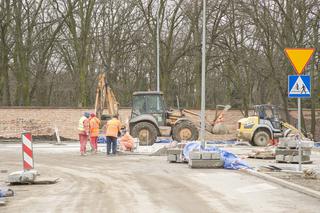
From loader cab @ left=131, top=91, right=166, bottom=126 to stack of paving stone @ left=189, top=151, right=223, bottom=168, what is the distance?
11967 millimetres

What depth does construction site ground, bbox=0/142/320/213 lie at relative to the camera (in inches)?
409

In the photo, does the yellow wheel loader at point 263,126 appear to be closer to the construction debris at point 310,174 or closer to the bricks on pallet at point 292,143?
the bricks on pallet at point 292,143

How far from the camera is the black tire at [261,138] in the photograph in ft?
97.6

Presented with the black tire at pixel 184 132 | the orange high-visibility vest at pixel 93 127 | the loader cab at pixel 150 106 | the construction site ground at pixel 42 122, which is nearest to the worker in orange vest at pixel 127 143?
the orange high-visibility vest at pixel 93 127

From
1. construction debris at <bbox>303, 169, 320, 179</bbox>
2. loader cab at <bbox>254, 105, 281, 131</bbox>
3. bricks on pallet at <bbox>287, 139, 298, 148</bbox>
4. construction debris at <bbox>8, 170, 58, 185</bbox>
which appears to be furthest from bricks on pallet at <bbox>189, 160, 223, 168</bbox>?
loader cab at <bbox>254, 105, 281, 131</bbox>

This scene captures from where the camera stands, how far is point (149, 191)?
40.8 ft

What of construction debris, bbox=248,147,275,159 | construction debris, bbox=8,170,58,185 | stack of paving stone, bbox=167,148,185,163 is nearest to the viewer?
construction debris, bbox=8,170,58,185

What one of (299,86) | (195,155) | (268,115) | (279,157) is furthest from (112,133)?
(268,115)

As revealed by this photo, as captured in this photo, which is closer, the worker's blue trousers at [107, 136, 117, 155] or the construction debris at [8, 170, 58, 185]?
the construction debris at [8, 170, 58, 185]

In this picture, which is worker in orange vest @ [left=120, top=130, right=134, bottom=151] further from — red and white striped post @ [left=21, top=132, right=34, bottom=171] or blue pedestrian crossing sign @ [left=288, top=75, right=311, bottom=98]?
blue pedestrian crossing sign @ [left=288, top=75, right=311, bottom=98]

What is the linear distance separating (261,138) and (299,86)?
594 inches

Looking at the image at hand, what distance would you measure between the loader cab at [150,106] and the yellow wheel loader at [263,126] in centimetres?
444

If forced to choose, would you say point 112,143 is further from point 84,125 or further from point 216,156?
point 216,156

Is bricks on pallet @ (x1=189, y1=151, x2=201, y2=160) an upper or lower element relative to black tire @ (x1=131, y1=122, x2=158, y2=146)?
lower
